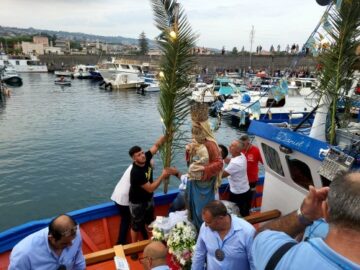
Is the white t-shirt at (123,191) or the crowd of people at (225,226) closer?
the crowd of people at (225,226)

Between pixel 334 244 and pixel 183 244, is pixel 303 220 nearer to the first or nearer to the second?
pixel 334 244

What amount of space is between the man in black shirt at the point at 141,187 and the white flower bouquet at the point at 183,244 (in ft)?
2.64

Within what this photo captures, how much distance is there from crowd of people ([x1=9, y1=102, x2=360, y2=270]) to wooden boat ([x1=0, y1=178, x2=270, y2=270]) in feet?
1.71

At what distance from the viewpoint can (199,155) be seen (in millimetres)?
4008

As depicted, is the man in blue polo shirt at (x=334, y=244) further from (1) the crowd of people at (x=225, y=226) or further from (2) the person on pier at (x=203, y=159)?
(2) the person on pier at (x=203, y=159)

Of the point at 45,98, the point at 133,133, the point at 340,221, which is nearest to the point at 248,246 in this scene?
the point at 340,221

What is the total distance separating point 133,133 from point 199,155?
1960 centimetres

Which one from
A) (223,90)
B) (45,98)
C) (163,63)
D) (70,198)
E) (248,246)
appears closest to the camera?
(248,246)

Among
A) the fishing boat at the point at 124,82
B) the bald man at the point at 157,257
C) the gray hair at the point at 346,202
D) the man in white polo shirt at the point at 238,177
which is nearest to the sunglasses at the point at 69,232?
the bald man at the point at 157,257

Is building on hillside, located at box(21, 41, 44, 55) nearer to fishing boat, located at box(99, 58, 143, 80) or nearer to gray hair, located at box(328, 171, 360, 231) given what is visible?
fishing boat, located at box(99, 58, 143, 80)

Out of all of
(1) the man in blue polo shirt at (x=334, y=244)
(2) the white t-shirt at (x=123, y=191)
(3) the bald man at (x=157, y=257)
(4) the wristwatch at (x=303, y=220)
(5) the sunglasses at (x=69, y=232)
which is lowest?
(2) the white t-shirt at (x=123, y=191)

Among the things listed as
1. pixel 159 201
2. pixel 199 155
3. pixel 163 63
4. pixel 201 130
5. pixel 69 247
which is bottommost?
pixel 159 201

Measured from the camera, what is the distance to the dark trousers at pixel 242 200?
554 centimetres

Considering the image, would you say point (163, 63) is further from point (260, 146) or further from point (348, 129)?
point (348, 129)
